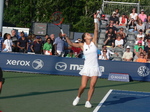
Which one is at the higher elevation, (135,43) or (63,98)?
(135,43)

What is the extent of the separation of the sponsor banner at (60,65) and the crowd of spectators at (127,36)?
0.94 meters

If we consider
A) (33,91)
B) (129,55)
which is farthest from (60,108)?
(129,55)

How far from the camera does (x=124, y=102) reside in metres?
11.6

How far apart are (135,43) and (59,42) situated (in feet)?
13.0

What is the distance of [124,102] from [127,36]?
10820 mm

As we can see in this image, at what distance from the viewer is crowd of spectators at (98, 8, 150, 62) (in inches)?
733

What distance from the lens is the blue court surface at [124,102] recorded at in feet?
34.7

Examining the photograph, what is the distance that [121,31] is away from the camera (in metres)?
21.6

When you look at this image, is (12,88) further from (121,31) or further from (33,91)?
(121,31)

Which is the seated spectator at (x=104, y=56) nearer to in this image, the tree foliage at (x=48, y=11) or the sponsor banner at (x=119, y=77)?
the sponsor banner at (x=119, y=77)

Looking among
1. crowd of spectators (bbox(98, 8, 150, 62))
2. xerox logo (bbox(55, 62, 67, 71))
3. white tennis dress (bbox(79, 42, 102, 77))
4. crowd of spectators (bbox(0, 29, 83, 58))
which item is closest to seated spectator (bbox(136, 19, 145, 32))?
crowd of spectators (bbox(98, 8, 150, 62))

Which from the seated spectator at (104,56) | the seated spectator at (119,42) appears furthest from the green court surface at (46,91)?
the seated spectator at (119,42)

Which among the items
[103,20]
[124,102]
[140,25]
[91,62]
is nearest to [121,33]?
[140,25]

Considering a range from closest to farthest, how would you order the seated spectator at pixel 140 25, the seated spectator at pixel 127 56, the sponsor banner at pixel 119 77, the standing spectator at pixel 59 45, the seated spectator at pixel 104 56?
1. the sponsor banner at pixel 119 77
2. the seated spectator at pixel 104 56
3. the seated spectator at pixel 127 56
4. the standing spectator at pixel 59 45
5. the seated spectator at pixel 140 25
